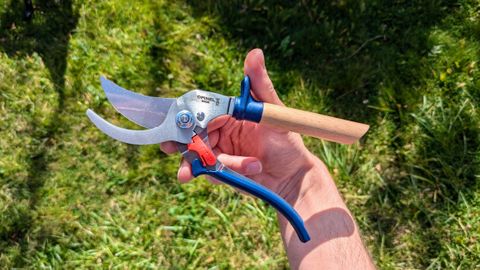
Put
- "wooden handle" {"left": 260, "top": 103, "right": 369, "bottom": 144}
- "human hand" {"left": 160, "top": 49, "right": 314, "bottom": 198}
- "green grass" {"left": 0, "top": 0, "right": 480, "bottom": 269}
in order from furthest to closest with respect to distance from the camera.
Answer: "green grass" {"left": 0, "top": 0, "right": 480, "bottom": 269}, "human hand" {"left": 160, "top": 49, "right": 314, "bottom": 198}, "wooden handle" {"left": 260, "top": 103, "right": 369, "bottom": 144}

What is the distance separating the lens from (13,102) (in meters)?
3.27

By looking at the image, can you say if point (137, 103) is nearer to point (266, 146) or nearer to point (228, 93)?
point (266, 146)

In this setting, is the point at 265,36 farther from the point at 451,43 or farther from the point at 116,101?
the point at 116,101

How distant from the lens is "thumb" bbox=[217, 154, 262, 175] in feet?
6.51

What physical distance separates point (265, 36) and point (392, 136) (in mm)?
1150

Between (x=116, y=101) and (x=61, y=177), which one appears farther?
(x=61, y=177)

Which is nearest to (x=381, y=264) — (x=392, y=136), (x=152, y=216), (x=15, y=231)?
(x=392, y=136)

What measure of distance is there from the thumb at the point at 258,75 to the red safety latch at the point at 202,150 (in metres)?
0.33

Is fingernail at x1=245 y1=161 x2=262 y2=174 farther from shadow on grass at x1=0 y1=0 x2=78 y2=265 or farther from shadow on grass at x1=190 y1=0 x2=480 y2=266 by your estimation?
shadow on grass at x1=0 y1=0 x2=78 y2=265

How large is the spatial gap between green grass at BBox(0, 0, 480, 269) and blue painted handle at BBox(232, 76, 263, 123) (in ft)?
4.09

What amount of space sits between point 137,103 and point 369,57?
6.17 ft

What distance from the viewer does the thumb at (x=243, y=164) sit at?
78.2 inches

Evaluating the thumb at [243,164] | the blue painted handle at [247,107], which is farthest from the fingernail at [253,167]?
Answer: the blue painted handle at [247,107]

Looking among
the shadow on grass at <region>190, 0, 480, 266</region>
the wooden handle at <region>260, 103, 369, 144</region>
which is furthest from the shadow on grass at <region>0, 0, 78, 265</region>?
the wooden handle at <region>260, 103, 369, 144</region>
